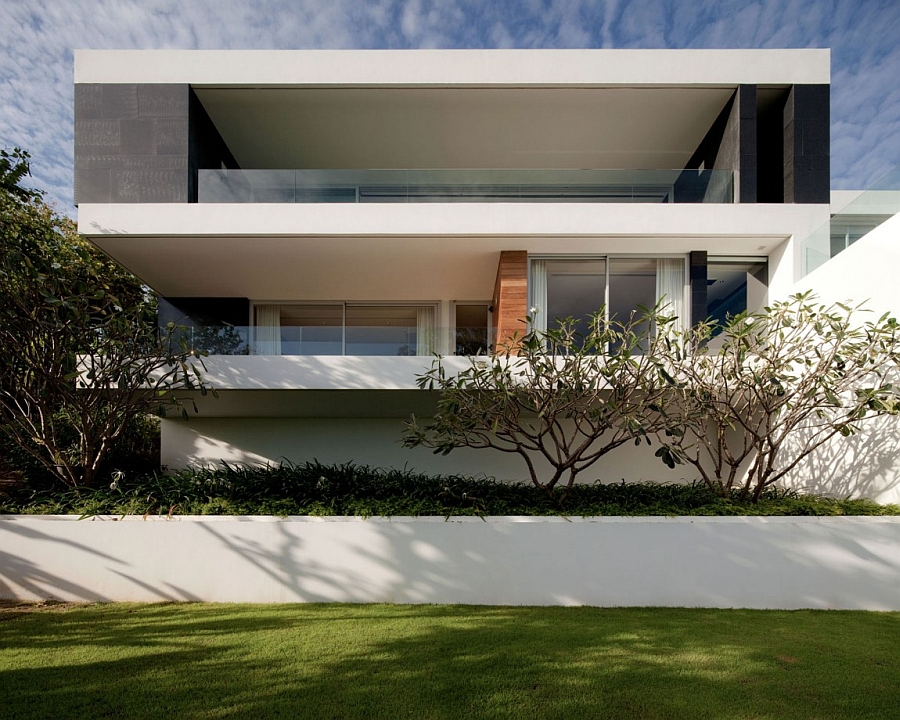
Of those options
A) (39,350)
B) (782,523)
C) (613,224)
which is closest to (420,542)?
(782,523)

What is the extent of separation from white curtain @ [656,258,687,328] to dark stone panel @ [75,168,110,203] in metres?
10.7

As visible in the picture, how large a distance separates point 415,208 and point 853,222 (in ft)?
23.2

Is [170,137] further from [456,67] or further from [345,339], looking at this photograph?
[456,67]

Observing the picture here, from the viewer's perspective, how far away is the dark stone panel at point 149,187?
29.6ft

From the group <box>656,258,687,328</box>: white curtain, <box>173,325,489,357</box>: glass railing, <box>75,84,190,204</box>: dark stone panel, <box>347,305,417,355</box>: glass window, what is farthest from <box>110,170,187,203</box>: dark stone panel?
<box>656,258,687,328</box>: white curtain

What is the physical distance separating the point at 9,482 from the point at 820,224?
14.3m

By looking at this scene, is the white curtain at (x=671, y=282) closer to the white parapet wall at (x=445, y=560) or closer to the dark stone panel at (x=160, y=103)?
the white parapet wall at (x=445, y=560)

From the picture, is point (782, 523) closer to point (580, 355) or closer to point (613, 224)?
point (580, 355)

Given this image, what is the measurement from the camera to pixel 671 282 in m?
9.29

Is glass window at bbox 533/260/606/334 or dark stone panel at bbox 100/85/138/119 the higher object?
dark stone panel at bbox 100/85/138/119

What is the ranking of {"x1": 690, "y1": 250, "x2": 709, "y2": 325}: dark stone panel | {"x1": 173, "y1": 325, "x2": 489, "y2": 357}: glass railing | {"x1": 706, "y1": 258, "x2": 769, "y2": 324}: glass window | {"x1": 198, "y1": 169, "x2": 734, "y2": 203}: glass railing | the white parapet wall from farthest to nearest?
{"x1": 706, "y1": 258, "x2": 769, "y2": 324}: glass window, {"x1": 690, "y1": 250, "x2": 709, "y2": 325}: dark stone panel, {"x1": 198, "y1": 169, "x2": 734, "y2": 203}: glass railing, {"x1": 173, "y1": 325, "x2": 489, "y2": 357}: glass railing, the white parapet wall

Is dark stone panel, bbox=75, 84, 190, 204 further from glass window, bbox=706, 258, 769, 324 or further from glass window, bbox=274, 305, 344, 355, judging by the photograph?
glass window, bbox=706, 258, 769, 324

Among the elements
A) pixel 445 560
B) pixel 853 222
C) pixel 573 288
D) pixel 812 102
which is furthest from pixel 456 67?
pixel 445 560

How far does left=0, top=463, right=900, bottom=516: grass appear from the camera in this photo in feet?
20.4
